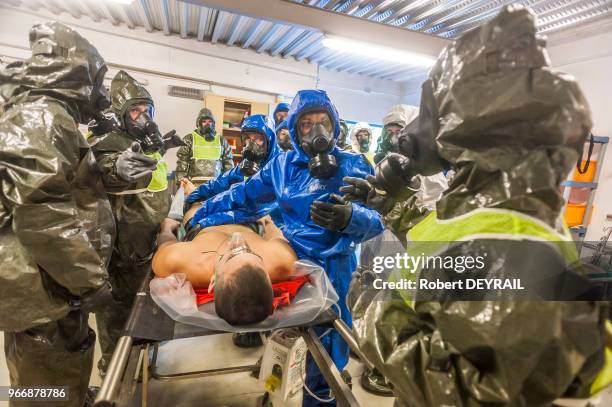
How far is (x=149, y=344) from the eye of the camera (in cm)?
110

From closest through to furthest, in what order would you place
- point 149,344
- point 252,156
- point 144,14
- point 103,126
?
point 149,344, point 103,126, point 252,156, point 144,14

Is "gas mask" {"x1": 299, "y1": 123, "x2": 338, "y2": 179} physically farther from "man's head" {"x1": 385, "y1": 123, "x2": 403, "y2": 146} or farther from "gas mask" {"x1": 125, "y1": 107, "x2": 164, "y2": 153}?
"man's head" {"x1": 385, "y1": 123, "x2": 403, "y2": 146}

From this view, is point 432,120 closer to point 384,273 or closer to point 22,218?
point 384,273

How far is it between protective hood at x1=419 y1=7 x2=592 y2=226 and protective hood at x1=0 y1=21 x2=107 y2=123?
1.49 meters

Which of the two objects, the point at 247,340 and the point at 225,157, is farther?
the point at 225,157

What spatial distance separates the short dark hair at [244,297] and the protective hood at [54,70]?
1.04 m

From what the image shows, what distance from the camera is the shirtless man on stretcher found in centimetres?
120

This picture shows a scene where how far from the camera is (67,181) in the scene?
1243 millimetres

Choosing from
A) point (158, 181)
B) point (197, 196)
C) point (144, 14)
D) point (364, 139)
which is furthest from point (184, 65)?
point (158, 181)

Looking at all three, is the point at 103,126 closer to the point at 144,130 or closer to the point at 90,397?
the point at 144,130

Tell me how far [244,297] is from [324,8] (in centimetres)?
298

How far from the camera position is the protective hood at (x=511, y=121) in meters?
0.56

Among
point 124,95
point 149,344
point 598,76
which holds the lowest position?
point 149,344

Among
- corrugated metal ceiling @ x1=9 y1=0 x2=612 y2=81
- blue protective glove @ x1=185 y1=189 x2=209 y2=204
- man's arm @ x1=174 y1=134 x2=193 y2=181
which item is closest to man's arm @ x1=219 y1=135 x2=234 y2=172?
man's arm @ x1=174 y1=134 x2=193 y2=181
